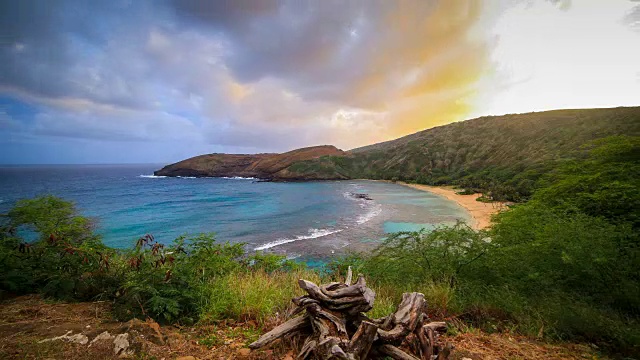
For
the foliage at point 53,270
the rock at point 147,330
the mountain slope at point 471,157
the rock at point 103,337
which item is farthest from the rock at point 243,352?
the mountain slope at point 471,157

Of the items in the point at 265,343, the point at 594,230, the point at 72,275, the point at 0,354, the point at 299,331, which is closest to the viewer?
the point at 0,354

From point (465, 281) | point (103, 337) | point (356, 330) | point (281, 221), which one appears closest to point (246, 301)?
point (103, 337)

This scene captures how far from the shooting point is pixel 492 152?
71188 mm

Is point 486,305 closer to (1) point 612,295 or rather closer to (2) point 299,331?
(1) point 612,295

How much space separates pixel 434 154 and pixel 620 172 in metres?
78.7

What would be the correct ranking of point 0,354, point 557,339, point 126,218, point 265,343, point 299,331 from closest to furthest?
point 0,354 → point 265,343 → point 299,331 → point 557,339 → point 126,218

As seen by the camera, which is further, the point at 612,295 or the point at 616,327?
the point at 612,295

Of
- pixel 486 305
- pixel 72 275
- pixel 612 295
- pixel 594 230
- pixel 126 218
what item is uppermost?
pixel 594 230

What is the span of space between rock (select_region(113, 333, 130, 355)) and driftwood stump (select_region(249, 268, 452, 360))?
1.59 metres

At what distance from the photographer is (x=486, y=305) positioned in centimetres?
523

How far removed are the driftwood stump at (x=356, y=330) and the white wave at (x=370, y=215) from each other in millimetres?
23642

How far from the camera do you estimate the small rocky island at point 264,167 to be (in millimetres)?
87625

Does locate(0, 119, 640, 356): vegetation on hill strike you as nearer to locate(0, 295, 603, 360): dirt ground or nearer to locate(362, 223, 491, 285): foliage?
locate(362, 223, 491, 285): foliage

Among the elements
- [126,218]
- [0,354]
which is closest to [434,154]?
[126,218]
